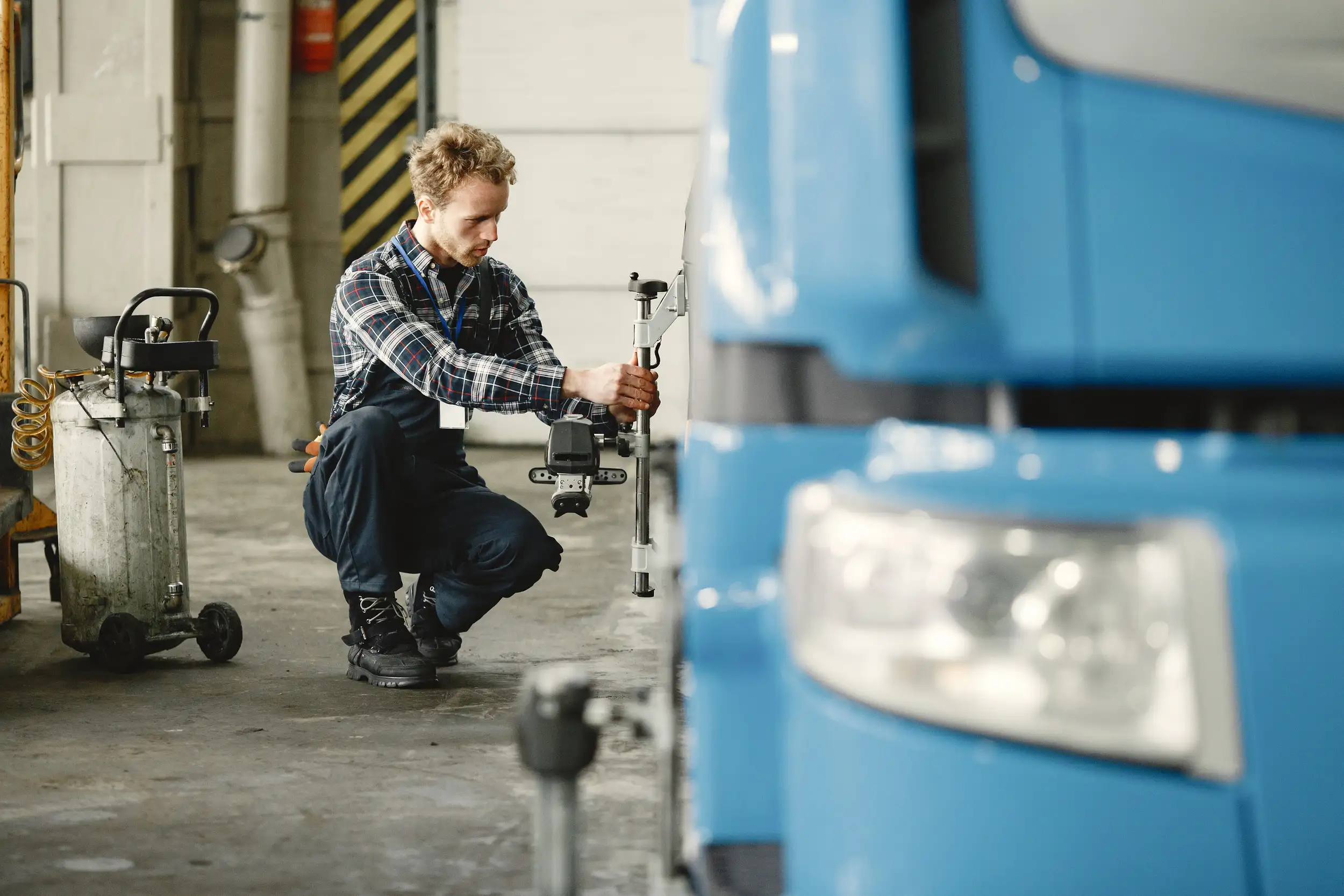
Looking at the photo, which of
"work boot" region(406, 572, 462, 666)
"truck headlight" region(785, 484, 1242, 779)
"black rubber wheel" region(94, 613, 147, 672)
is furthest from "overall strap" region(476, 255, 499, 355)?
"truck headlight" region(785, 484, 1242, 779)

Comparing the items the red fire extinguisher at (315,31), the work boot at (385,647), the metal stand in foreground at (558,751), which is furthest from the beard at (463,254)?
the red fire extinguisher at (315,31)

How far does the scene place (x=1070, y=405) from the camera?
947mm

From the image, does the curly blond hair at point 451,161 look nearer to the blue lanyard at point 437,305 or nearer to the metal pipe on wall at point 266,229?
the blue lanyard at point 437,305

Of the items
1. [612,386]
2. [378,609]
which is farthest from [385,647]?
[612,386]

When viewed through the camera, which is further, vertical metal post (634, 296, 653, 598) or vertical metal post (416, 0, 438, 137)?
vertical metal post (416, 0, 438, 137)

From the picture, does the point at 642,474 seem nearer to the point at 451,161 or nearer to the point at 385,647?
the point at 385,647

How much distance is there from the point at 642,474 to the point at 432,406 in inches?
36.0

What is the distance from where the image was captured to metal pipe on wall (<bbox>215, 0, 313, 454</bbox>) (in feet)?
24.2

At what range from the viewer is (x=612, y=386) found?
118 inches

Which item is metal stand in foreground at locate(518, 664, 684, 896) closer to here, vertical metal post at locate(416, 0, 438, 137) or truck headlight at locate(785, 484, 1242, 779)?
truck headlight at locate(785, 484, 1242, 779)

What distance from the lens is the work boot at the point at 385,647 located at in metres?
3.22

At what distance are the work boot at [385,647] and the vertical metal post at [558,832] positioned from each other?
2114mm

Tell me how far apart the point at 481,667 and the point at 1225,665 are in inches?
110

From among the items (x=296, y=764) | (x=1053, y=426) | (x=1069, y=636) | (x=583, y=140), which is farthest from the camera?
(x=583, y=140)
